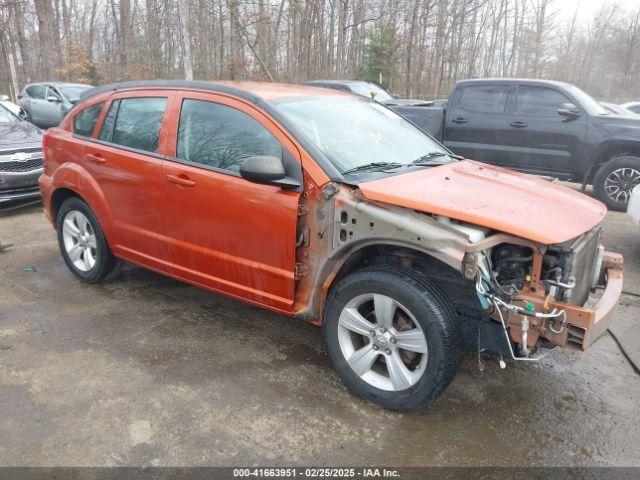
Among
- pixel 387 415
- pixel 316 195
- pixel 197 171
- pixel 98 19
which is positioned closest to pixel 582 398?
pixel 387 415

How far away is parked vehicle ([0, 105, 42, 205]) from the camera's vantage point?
695 centimetres

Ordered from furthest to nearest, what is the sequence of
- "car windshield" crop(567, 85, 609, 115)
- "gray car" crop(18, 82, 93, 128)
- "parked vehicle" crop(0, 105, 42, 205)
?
"gray car" crop(18, 82, 93, 128), "car windshield" crop(567, 85, 609, 115), "parked vehicle" crop(0, 105, 42, 205)

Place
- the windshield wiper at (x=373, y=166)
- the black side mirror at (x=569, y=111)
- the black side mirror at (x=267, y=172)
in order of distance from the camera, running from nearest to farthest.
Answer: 1. the black side mirror at (x=267, y=172)
2. the windshield wiper at (x=373, y=166)
3. the black side mirror at (x=569, y=111)

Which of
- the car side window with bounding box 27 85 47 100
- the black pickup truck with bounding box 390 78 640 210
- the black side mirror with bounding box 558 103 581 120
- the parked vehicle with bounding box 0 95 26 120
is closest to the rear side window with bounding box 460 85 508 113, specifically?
the black pickup truck with bounding box 390 78 640 210

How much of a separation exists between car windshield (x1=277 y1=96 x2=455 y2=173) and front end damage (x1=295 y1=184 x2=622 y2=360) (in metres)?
0.41

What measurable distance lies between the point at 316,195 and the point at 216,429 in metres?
1.40

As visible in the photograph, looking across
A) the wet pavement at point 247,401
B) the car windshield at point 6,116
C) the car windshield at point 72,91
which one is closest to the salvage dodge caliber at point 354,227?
the wet pavement at point 247,401

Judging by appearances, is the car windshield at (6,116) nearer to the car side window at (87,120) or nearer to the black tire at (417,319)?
the car side window at (87,120)

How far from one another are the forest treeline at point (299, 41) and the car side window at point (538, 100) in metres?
13.6

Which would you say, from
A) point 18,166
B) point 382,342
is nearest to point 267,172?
point 382,342

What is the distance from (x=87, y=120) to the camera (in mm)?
Answer: 4422

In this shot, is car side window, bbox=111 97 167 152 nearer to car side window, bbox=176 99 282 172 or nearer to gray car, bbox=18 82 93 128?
car side window, bbox=176 99 282 172

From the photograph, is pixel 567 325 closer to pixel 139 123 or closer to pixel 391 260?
pixel 391 260

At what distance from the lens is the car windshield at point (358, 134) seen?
10.6 feet
